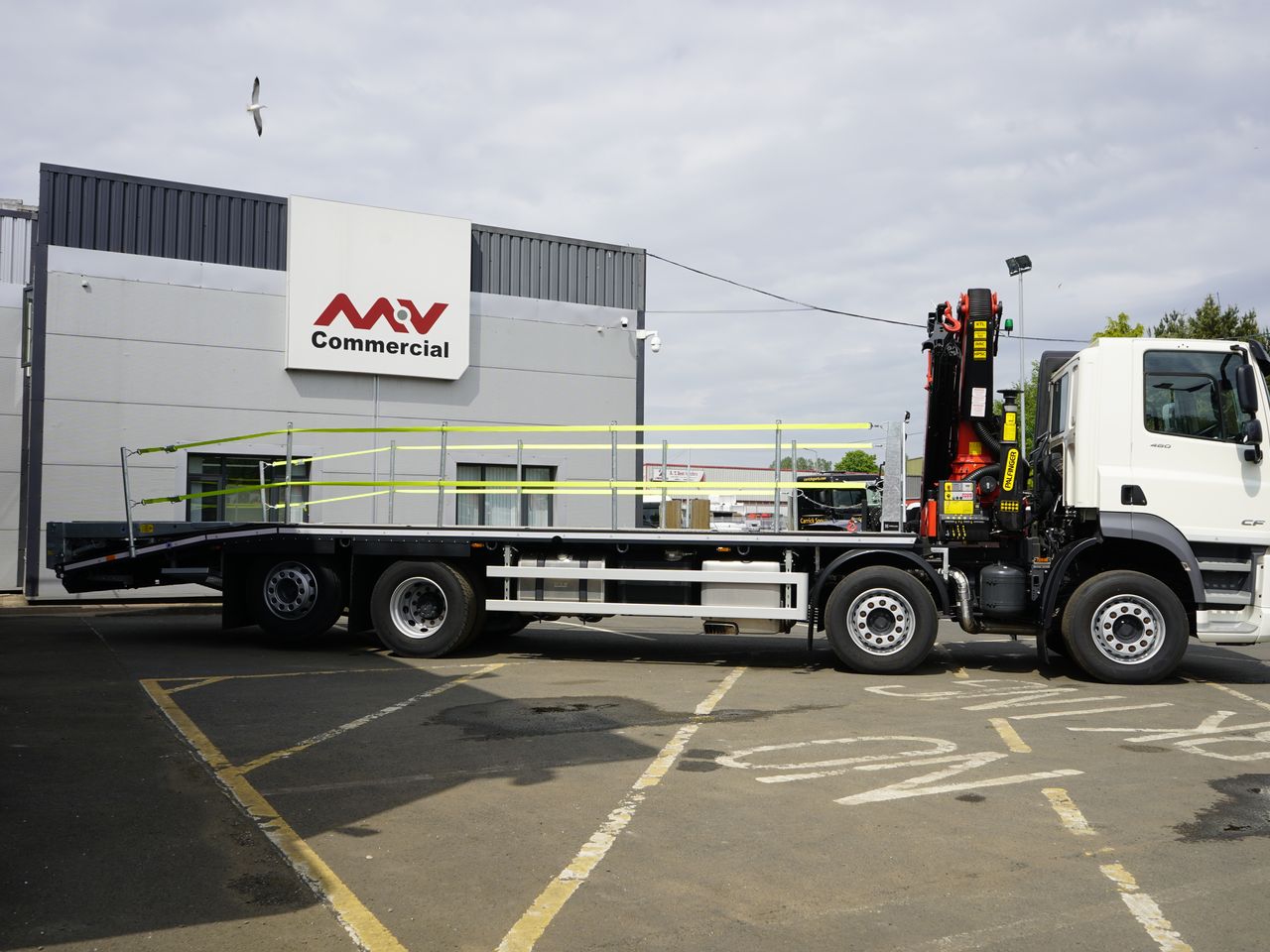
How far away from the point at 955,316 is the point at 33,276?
16316 millimetres

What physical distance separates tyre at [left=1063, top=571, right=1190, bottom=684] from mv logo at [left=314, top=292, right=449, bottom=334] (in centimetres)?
1467

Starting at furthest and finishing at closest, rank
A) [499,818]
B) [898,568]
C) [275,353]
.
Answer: [275,353]
[898,568]
[499,818]

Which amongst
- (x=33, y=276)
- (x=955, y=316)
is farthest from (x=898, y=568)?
(x=33, y=276)

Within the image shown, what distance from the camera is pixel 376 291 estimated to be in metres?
21.4

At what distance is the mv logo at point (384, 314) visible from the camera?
69.4ft

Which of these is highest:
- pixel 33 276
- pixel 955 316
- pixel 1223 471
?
pixel 33 276

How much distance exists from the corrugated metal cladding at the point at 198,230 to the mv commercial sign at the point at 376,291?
544 millimetres

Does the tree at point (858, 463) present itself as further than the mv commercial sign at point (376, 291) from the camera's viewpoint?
No

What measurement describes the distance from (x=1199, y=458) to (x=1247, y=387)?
2.50ft

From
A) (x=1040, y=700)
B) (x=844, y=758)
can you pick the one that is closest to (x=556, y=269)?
(x=1040, y=700)

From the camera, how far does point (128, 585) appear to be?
13328 mm

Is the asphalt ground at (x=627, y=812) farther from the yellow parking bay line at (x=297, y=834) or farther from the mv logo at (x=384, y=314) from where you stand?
the mv logo at (x=384, y=314)

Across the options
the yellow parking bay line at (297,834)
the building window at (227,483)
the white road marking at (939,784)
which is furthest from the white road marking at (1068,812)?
the building window at (227,483)

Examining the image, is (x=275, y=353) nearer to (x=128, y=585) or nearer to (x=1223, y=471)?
(x=128, y=585)
